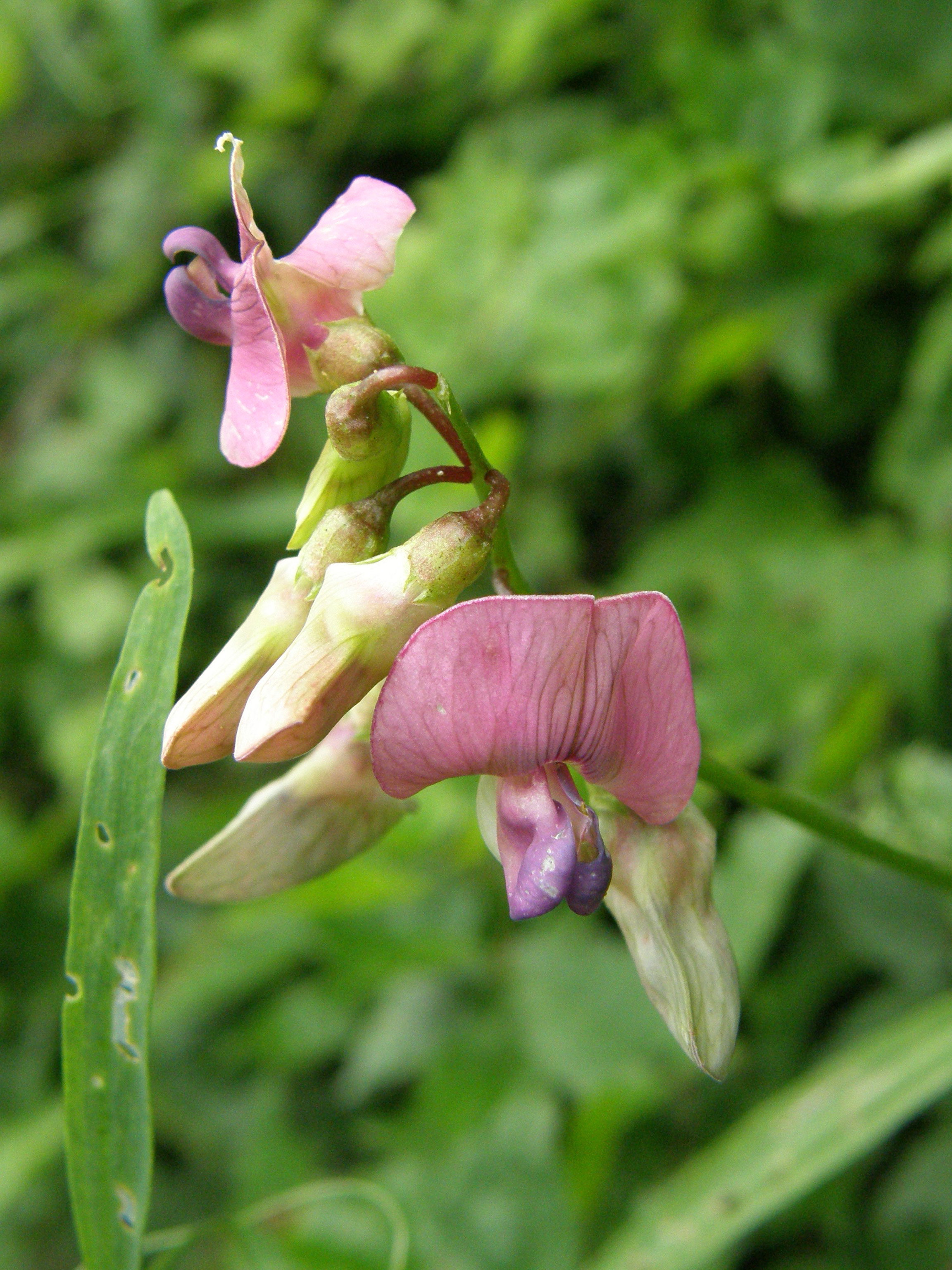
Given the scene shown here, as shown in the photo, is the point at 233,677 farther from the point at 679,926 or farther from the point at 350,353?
the point at 679,926

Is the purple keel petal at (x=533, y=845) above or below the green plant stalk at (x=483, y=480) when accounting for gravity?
below

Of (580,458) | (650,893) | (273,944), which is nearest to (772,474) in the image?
(580,458)

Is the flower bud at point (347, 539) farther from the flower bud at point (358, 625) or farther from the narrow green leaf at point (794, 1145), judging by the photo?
the narrow green leaf at point (794, 1145)

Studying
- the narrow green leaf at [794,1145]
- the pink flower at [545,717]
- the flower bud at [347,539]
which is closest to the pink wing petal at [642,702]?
the pink flower at [545,717]

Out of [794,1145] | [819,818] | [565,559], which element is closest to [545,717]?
[819,818]

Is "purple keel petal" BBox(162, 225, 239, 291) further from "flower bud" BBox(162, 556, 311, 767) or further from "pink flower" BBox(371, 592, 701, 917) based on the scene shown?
"pink flower" BBox(371, 592, 701, 917)

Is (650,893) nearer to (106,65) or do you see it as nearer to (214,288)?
(214,288)

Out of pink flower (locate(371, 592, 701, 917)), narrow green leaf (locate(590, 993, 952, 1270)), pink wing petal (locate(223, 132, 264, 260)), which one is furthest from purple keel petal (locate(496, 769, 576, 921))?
narrow green leaf (locate(590, 993, 952, 1270))
